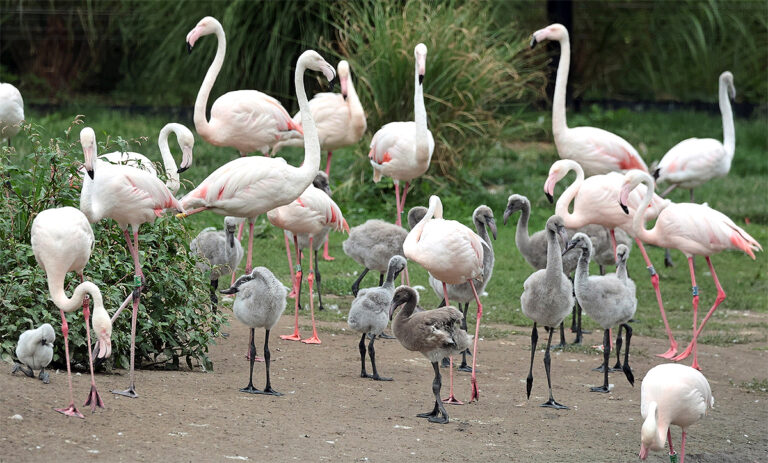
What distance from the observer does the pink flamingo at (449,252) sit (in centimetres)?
657

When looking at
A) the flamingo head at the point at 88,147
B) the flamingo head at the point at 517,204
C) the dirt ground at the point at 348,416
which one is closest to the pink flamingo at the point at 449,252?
the dirt ground at the point at 348,416

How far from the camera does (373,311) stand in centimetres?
663

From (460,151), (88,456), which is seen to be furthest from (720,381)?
(460,151)

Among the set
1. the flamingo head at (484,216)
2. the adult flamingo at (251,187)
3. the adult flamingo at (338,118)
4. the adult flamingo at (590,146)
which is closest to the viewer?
the adult flamingo at (251,187)

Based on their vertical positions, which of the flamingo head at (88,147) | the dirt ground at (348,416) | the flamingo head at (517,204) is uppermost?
the flamingo head at (88,147)

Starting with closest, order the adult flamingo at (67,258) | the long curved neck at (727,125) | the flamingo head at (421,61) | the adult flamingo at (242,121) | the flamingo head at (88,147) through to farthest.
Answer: the adult flamingo at (67,258) < the flamingo head at (88,147) < the flamingo head at (421,61) < the adult flamingo at (242,121) < the long curved neck at (727,125)

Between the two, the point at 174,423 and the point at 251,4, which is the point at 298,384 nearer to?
the point at 174,423

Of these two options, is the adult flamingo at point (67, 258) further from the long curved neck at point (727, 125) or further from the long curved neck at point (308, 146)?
the long curved neck at point (727, 125)

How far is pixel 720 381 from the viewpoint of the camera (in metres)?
7.39

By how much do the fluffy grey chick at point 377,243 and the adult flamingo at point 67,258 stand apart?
9.97 feet

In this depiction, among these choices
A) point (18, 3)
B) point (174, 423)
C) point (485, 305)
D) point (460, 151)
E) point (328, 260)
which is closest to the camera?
point (174, 423)

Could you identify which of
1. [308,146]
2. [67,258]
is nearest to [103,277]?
[67,258]

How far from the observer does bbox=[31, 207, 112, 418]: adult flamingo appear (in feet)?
17.2

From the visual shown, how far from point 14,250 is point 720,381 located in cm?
488
